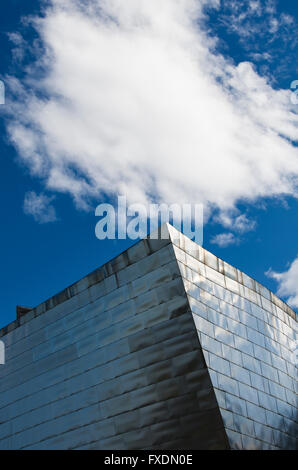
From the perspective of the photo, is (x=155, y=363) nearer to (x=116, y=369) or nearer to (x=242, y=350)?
(x=116, y=369)

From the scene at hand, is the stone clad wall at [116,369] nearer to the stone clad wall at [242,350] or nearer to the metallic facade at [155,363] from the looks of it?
the metallic facade at [155,363]

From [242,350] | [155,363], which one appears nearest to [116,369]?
[155,363]

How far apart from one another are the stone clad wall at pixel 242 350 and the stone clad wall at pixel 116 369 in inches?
29.7

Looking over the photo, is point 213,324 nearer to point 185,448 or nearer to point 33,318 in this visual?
point 185,448

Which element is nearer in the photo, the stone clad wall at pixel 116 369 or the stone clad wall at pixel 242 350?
the stone clad wall at pixel 116 369

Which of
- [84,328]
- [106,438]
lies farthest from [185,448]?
[84,328]

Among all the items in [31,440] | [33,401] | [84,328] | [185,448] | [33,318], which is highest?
[33,318]

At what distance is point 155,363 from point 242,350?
163 inches

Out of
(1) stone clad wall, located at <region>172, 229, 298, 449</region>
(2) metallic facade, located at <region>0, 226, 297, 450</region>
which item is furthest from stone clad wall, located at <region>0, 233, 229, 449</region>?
(1) stone clad wall, located at <region>172, 229, 298, 449</region>

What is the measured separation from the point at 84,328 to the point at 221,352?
6390 mm

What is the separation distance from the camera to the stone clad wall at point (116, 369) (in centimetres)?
1797

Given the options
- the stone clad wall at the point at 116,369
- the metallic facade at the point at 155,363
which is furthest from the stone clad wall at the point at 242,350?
the stone clad wall at the point at 116,369

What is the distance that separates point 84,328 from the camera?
22047 mm

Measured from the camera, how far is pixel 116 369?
2003cm
